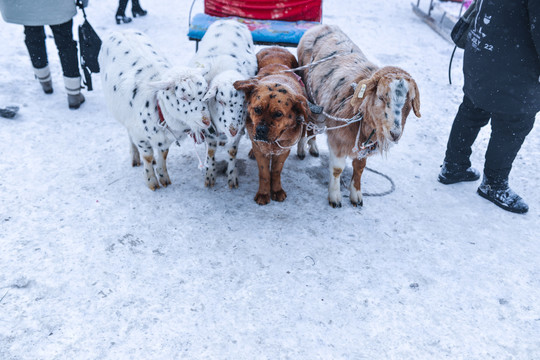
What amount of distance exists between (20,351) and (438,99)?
5.89 metres

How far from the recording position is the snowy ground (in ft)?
8.84

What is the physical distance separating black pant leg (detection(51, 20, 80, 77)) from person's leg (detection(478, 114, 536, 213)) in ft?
15.9

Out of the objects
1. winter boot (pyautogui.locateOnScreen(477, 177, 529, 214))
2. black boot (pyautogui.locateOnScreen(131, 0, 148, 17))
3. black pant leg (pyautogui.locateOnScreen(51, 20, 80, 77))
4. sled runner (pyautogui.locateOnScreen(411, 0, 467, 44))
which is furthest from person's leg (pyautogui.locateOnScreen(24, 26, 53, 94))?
sled runner (pyautogui.locateOnScreen(411, 0, 467, 44))

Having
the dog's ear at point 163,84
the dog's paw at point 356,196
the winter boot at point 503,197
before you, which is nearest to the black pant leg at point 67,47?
the dog's ear at point 163,84

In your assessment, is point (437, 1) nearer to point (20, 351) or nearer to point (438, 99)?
point (438, 99)

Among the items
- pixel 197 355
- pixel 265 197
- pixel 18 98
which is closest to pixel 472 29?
pixel 265 197

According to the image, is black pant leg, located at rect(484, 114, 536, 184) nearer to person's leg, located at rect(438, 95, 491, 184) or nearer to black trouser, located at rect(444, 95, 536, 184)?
black trouser, located at rect(444, 95, 536, 184)

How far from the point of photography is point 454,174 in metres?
4.36

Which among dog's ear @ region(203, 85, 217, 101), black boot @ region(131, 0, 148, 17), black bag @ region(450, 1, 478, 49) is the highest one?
black bag @ region(450, 1, 478, 49)

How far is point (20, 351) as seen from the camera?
2506 mm

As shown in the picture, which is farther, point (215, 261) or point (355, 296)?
point (215, 261)

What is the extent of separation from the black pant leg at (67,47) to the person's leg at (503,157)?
483cm

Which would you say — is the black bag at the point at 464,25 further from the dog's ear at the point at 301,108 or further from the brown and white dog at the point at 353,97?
the dog's ear at the point at 301,108

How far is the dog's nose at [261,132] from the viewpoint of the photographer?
322 centimetres
